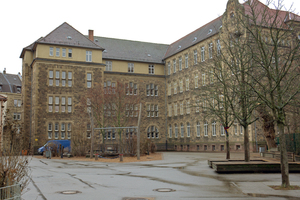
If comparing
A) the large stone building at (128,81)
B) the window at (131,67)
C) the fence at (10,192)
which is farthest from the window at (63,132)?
the fence at (10,192)

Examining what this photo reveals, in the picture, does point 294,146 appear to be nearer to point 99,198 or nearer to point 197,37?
point 99,198

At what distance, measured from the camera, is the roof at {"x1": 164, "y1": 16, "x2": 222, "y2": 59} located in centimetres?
4394

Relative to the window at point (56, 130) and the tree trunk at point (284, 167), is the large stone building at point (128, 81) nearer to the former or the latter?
the window at point (56, 130)

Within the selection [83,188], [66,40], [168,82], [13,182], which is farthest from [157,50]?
[13,182]

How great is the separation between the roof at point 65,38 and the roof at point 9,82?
1447 inches

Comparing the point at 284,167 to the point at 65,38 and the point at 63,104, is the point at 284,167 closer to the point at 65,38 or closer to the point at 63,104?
the point at 63,104

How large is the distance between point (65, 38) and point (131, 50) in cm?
1319

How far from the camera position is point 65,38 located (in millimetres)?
45625

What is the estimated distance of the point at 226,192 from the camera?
32.9 feet

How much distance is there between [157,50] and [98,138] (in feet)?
66.8

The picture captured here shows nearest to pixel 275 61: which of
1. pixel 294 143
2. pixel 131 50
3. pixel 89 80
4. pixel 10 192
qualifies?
pixel 10 192

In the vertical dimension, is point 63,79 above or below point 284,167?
above

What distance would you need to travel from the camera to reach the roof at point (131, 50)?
53000mm

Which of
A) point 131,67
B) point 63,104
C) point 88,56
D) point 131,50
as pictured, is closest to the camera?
point 63,104
